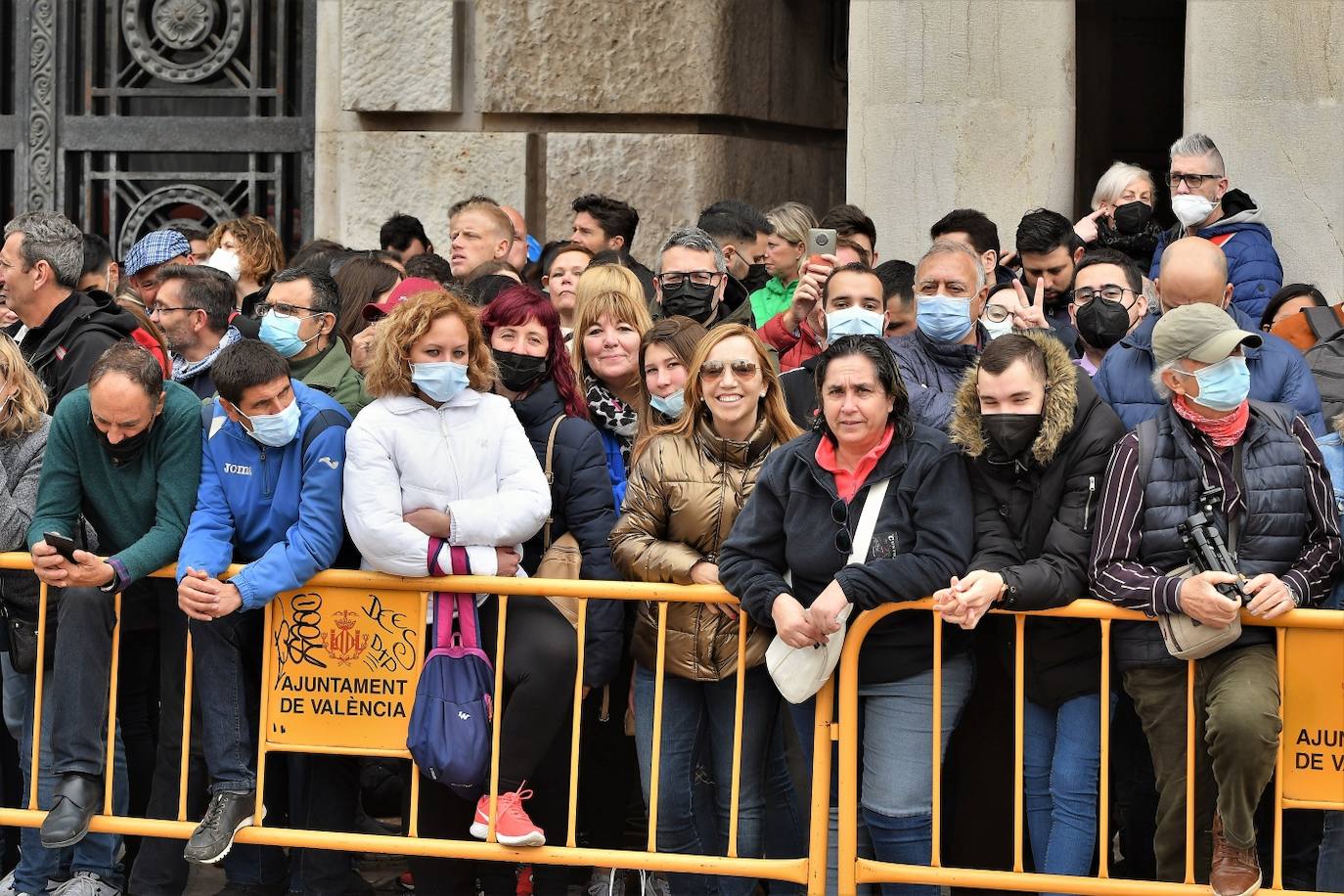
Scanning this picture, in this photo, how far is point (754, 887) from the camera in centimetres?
535

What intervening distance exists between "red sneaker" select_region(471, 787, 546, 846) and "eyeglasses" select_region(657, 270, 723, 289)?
6.45ft

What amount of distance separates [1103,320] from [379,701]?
8.25 ft

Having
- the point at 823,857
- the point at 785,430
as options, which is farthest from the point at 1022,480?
the point at 823,857

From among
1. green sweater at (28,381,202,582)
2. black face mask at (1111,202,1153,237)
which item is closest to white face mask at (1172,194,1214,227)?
black face mask at (1111,202,1153,237)

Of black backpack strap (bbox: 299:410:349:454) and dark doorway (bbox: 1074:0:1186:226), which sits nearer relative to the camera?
black backpack strap (bbox: 299:410:349:454)

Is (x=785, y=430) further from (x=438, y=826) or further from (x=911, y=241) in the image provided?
(x=911, y=241)

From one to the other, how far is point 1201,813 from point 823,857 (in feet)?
3.31

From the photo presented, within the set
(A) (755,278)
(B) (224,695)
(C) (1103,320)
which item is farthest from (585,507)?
(A) (755,278)

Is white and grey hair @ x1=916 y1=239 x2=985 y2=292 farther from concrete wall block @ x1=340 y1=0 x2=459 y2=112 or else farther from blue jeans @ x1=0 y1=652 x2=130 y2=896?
concrete wall block @ x1=340 y1=0 x2=459 y2=112

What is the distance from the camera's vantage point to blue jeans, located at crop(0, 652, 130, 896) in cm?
548

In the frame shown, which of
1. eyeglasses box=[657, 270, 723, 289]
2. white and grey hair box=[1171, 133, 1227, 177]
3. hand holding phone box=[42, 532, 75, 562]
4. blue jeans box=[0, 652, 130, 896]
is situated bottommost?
blue jeans box=[0, 652, 130, 896]

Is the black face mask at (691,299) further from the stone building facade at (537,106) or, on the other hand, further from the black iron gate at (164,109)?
the black iron gate at (164,109)

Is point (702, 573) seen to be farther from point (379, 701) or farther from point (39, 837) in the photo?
point (39, 837)

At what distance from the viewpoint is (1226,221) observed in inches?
269
